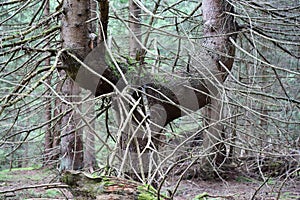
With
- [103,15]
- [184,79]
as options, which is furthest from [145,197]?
[184,79]

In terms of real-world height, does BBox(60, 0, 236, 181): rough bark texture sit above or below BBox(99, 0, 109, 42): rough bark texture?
below

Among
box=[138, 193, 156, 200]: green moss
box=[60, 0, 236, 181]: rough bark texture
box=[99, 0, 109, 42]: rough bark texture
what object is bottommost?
box=[138, 193, 156, 200]: green moss

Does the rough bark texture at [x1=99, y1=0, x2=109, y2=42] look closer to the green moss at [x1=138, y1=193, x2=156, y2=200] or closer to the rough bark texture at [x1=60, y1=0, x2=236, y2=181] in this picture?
the rough bark texture at [x1=60, y1=0, x2=236, y2=181]

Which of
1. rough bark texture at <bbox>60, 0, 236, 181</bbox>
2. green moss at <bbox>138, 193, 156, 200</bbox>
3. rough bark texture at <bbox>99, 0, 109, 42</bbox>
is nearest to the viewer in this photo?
green moss at <bbox>138, 193, 156, 200</bbox>

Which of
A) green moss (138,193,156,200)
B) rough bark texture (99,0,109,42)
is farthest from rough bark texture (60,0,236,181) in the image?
green moss (138,193,156,200)

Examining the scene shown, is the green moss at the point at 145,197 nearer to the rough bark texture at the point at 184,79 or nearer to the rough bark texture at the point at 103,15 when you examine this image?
the rough bark texture at the point at 184,79

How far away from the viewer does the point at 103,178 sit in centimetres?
211

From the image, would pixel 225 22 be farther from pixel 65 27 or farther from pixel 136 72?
pixel 65 27

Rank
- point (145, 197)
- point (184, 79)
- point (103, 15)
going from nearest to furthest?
point (145, 197) → point (103, 15) → point (184, 79)

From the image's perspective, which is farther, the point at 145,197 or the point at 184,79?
the point at 184,79

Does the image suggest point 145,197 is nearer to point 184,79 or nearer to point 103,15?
Answer: point 103,15

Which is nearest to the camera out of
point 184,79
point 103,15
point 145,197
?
point 145,197

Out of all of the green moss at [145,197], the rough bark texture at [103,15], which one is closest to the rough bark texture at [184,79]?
the rough bark texture at [103,15]

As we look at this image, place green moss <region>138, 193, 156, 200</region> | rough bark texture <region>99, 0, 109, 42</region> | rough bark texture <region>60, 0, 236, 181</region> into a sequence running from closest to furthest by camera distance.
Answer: green moss <region>138, 193, 156, 200</region> < rough bark texture <region>99, 0, 109, 42</region> < rough bark texture <region>60, 0, 236, 181</region>
